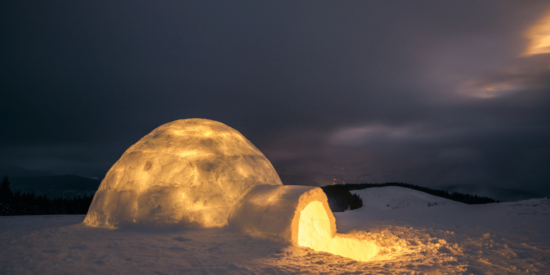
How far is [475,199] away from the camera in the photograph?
2447 centimetres

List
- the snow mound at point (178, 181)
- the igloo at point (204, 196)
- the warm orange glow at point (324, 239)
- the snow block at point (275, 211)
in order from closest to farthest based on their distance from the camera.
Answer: the snow block at point (275, 211) → the igloo at point (204, 196) → the warm orange glow at point (324, 239) → the snow mound at point (178, 181)

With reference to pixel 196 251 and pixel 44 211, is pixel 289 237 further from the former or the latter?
pixel 44 211

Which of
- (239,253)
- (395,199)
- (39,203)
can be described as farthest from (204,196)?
(395,199)

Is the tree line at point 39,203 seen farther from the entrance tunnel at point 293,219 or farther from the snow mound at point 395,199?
the snow mound at point 395,199

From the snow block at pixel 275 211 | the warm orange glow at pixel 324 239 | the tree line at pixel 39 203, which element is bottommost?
the tree line at pixel 39 203

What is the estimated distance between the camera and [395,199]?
26.3 metres

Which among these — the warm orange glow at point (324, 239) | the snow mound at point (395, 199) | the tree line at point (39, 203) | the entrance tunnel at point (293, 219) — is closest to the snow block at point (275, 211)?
the entrance tunnel at point (293, 219)

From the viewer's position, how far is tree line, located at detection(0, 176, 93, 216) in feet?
67.3

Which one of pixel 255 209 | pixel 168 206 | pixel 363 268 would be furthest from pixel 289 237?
pixel 168 206

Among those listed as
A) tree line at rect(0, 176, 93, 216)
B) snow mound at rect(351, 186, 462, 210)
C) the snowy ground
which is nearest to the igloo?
the snowy ground

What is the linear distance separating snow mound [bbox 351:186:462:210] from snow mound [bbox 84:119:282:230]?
1812 cm

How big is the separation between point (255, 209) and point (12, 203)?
77.3ft

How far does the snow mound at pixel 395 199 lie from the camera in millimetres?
24234

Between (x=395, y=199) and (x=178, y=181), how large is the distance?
2387cm
